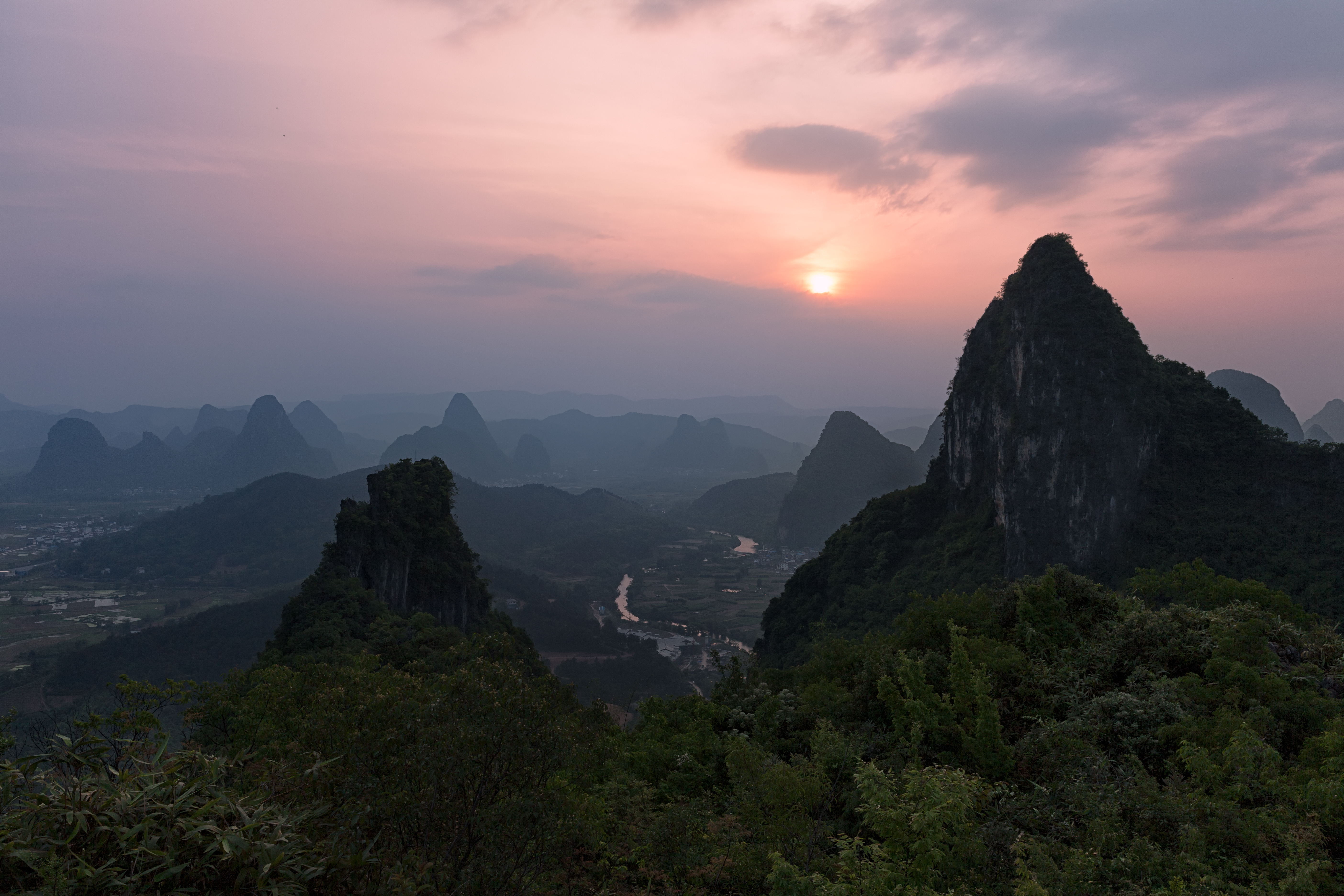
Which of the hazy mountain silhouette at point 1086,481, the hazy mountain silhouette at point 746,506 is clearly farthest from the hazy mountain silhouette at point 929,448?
the hazy mountain silhouette at point 1086,481

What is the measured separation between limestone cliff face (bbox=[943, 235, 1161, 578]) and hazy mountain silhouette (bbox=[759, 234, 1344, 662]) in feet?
0.28

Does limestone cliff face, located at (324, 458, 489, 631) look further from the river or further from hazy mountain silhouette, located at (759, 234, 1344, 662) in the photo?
the river

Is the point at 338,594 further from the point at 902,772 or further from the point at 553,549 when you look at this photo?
the point at 553,549

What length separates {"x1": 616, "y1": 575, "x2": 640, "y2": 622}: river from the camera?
3701 inches

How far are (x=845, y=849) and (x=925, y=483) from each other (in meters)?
56.9

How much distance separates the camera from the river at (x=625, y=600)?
94000 millimetres

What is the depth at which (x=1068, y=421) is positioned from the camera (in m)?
46.7

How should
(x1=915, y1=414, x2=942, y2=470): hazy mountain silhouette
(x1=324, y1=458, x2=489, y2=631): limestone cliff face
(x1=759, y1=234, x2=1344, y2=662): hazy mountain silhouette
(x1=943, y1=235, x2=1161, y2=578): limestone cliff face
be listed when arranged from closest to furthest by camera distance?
(x1=324, y1=458, x2=489, y2=631): limestone cliff face, (x1=759, y1=234, x2=1344, y2=662): hazy mountain silhouette, (x1=943, y1=235, x2=1161, y2=578): limestone cliff face, (x1=915, y1=414, x2=942, y2=470): hazy mountain silhouette

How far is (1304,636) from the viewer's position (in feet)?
37.2

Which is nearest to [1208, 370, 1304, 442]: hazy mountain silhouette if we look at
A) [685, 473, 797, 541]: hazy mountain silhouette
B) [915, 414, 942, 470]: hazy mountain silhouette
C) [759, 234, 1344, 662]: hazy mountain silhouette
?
[915, 414, 942, 470]: hazy mountain silhouette

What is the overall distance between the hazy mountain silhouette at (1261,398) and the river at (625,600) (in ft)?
441

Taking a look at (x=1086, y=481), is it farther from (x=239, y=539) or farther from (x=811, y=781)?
(x=239, y=539)

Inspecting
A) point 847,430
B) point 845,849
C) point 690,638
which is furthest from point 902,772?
point 847,430

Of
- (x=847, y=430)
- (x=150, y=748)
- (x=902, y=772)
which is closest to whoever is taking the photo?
(x=150, y=748)
